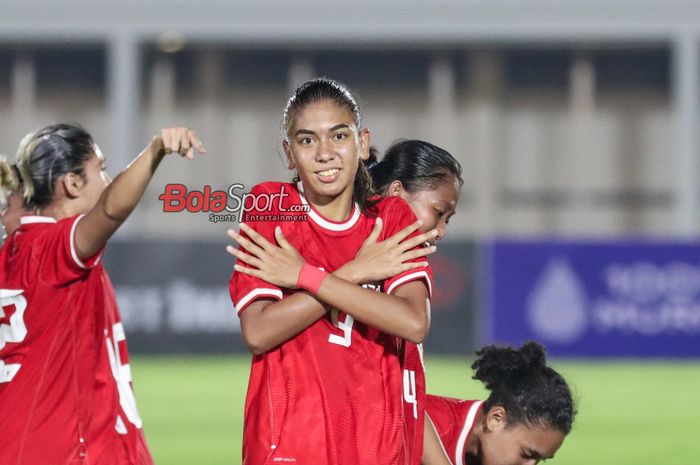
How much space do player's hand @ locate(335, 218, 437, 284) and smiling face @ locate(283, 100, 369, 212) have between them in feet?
0.56

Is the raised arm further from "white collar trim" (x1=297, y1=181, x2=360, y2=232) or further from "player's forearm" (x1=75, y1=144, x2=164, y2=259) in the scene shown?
"white collar trim" (x1=297, y1=181, x2=360, y2=232)

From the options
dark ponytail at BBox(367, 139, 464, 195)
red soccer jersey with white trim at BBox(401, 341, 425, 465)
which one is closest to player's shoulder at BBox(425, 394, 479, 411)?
red soccer jersey with white trim at BBox(401, 341, 425, 465)

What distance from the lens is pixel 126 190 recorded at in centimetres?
361

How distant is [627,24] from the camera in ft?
69.5

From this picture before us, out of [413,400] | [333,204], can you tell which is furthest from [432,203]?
[413,400]

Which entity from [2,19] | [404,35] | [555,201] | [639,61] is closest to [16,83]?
[2,19]

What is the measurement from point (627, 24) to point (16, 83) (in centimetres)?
1141

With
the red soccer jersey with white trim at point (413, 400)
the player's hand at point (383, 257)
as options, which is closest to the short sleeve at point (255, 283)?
the player's hand at point (383, 257)

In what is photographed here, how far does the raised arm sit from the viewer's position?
3.41 m

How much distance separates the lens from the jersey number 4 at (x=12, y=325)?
3.96 metres

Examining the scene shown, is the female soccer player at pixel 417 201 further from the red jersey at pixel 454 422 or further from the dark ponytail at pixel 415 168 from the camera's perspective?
the red jersey at pixel 454 422

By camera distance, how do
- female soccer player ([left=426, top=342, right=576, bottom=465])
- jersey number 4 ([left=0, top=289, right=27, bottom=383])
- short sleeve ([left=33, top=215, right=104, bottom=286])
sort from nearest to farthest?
short sleeve ([left=33, top=215, right=104, bottom=286])
jersey number 4 ([left=0, top=289, right=27, bottom=383])
female soccer player ([left=426, top=342, right=576, bottom=465])

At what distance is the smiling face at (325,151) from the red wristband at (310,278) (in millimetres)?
252

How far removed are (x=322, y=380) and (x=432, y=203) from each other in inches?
38.6
